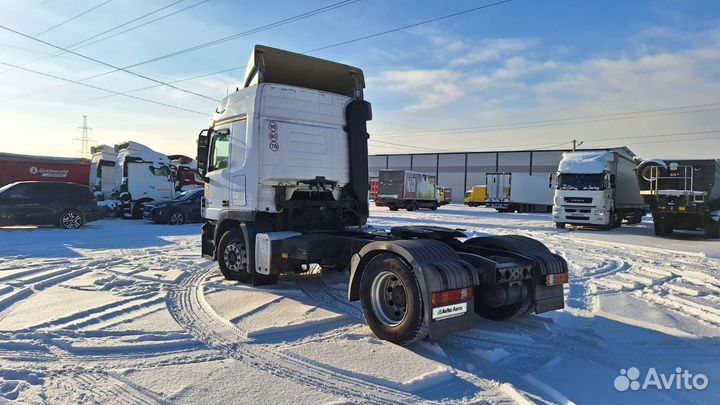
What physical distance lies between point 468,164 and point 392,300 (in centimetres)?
6751

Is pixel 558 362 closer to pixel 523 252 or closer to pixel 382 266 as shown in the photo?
pixel 523 252

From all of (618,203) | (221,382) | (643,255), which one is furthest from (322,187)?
(618,203)

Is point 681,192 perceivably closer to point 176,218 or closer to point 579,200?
point 579,200

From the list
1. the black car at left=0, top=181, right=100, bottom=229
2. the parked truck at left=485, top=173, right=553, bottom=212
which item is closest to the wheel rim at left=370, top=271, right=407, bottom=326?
the black car at left=0, top=181, right=100, bottom=229

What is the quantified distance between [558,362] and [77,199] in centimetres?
1841

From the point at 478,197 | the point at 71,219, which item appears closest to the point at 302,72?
the point at 71,219

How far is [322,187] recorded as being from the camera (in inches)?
316

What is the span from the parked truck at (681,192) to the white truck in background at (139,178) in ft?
71.3

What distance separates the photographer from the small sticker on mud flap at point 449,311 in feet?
14.9

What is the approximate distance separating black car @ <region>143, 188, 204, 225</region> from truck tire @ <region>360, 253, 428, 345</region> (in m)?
16.4

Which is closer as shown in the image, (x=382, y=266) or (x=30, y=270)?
(x=382, y=266)

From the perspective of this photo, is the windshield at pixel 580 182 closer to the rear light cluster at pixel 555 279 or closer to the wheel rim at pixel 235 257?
the rear light cluster at pixel 555 279

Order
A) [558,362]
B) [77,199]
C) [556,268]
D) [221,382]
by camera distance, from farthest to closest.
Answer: [77,199]
[556,268]
[558,362]
[221,382]

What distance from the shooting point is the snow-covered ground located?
3.83m
